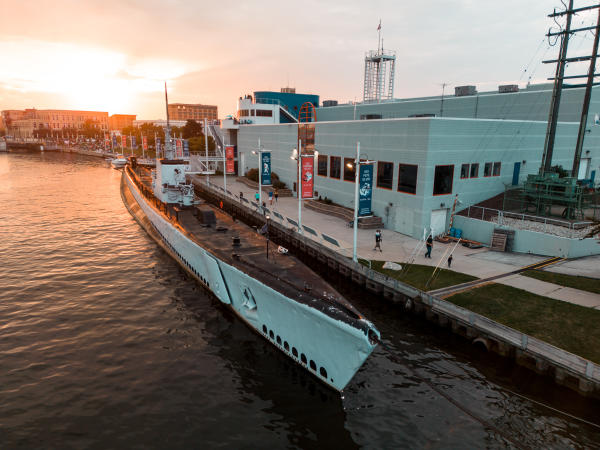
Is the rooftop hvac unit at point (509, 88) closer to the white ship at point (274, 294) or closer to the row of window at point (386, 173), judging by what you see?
the row of window at point (386, 173)

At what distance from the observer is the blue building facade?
8944 cm

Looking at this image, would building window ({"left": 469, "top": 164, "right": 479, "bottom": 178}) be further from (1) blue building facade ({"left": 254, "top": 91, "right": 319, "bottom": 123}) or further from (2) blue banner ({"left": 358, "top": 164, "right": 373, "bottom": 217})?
(1) blue building facade ({"left": 254, "top": 91, "right": 319, "bottom": 123})

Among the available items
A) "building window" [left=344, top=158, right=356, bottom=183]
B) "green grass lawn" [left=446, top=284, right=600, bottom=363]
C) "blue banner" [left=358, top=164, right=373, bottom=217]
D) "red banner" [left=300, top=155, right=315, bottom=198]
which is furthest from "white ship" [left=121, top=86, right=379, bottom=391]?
"building window" [left=344, top=158, right=356, bottom=183]

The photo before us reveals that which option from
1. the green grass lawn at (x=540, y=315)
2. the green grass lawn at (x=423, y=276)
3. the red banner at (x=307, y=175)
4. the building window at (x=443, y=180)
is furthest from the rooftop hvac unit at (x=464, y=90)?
the green grass lawn at (x=540, y=315)

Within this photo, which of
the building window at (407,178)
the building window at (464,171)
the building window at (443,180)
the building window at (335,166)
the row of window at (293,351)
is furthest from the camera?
the building window at (335,166)

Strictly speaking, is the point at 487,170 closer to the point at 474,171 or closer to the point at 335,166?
the point at 474,171

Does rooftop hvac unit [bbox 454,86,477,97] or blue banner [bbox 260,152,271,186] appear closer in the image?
blue banner [bbox 260,152,271,186]

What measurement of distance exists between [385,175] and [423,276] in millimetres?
17345

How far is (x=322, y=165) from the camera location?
168 ft

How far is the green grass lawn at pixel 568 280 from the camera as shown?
2341cm

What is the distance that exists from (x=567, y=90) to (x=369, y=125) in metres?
27.5

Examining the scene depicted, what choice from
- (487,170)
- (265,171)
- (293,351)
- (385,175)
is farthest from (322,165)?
(293,351)

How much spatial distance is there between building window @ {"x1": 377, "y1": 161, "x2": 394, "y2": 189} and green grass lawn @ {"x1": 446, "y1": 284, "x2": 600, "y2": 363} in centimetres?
1833

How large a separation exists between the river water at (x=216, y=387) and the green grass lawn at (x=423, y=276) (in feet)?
8.53
